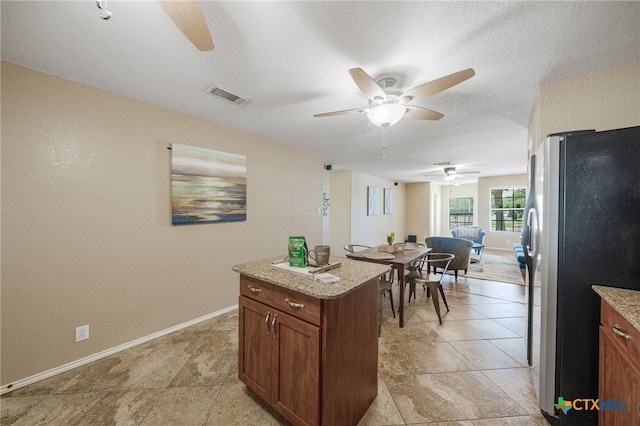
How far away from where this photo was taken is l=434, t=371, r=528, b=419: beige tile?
1568mm

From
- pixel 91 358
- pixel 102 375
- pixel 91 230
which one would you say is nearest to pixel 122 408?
pixel 102 375

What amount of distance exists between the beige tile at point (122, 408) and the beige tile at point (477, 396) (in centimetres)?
208

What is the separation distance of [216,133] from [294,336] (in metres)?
2.53

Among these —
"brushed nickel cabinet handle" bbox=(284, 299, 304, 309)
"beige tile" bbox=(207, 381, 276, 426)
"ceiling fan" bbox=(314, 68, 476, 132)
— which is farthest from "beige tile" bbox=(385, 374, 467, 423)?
"ceiling fan" bbox=(314, 68, 476, 132)

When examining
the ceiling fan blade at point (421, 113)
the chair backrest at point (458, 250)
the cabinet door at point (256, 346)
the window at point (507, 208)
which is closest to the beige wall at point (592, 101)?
the ceiling fan blade at point (421, 113)

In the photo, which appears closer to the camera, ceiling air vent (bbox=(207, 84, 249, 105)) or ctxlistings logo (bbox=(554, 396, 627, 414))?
ctxlistings logo (bbox=(554, 396, 627, 414))

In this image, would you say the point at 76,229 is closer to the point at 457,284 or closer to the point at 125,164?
the point at 125,164

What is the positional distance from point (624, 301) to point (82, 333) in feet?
11.8

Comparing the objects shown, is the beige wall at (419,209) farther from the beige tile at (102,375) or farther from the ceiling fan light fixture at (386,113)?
the beige tile at (102,375)

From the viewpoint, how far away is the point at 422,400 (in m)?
1.66

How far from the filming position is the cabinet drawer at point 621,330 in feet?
3.18

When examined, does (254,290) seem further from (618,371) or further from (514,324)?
(514,324)

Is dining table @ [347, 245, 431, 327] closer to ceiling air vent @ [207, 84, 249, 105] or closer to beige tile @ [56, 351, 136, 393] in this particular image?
ceiling air vent @ [207, 84, 249, 105]

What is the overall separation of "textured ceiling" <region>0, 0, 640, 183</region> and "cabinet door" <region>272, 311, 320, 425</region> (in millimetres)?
1669
